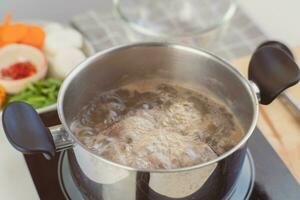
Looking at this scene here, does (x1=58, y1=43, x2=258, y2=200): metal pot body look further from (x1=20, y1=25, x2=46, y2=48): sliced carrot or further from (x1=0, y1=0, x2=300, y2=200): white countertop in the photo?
(x1=20, y1=25, x2=46, y2=48): sliced carrot

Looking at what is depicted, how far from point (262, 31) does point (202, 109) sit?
49 cm

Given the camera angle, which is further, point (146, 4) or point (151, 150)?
point (146, 4)

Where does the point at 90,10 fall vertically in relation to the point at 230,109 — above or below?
below

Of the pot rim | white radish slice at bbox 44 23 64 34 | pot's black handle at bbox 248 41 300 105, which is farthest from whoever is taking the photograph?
white radish slice at bbox 44 23 64 34

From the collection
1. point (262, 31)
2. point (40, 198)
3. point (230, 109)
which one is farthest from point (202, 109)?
point (262, 31)

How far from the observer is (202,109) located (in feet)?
2.27

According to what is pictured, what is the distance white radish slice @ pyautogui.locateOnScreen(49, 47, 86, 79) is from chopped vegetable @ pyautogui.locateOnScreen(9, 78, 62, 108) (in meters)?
0.02

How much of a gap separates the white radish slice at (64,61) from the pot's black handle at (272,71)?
1.45ft

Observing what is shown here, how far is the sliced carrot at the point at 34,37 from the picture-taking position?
1.05 meters

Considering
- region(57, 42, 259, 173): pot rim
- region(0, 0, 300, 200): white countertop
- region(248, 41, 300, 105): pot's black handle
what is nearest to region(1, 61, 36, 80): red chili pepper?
region(0, 0, 300, 200): white countertop

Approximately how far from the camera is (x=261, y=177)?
671mm

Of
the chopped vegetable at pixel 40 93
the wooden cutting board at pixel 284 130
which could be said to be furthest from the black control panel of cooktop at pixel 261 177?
the chopped vegetable at pixel 40 93

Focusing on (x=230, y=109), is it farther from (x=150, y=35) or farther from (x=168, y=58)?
(x=150, y=35)

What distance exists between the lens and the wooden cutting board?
2.31 ft
